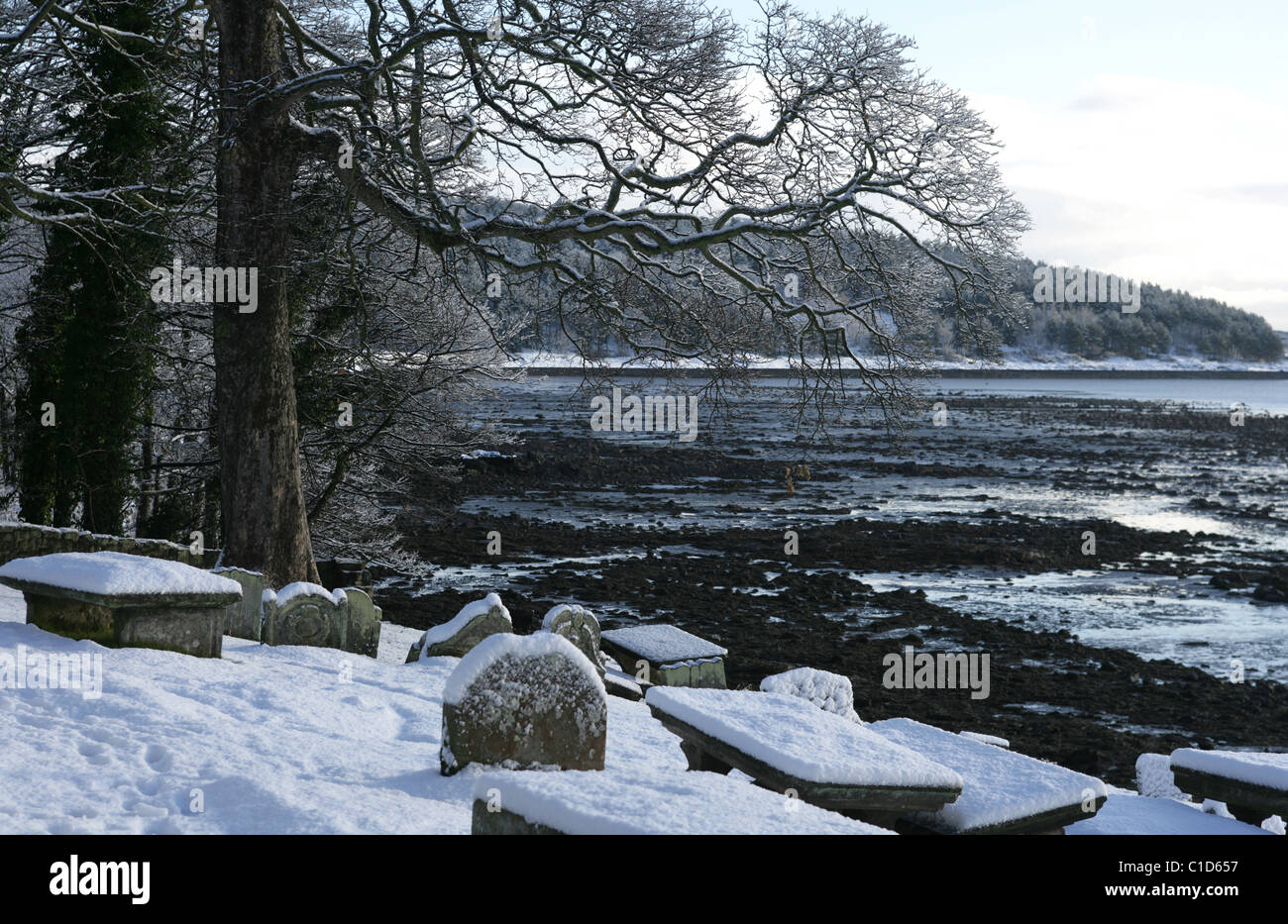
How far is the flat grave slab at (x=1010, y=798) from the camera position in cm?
484

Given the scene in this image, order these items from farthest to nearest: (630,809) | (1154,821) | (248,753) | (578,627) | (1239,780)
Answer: (578,627)
(1154,821)
(1239,780)
(248,753)
(630,809)

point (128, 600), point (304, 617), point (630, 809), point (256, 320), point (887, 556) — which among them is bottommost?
point (887, 556)

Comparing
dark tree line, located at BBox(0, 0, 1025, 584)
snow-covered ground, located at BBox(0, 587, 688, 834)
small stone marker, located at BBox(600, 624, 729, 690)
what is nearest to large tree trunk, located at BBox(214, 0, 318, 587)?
dark tree line, located at BBox(0, 0, 1025, 584)

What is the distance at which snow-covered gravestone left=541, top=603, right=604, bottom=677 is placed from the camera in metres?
8.38

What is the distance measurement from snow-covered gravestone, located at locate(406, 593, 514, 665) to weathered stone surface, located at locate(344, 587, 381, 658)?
1.52 ft

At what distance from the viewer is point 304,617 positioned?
8.63 metres

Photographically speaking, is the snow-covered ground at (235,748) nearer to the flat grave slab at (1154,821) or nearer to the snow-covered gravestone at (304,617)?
the snow-covered gravestone at (304,617)

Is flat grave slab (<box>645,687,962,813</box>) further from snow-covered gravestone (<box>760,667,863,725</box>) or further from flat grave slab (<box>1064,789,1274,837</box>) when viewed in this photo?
snow-covered gravestone (<box>760,667,863,725</box>)

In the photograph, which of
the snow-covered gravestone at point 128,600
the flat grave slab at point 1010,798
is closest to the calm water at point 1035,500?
the snow-covered gravestone at point 128,600

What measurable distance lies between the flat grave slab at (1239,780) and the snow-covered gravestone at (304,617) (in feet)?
19.8

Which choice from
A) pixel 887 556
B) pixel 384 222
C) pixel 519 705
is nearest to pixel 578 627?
pixel 519 705

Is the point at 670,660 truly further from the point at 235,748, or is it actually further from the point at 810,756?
the point at 810,756

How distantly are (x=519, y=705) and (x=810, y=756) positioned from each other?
4.36 feet
